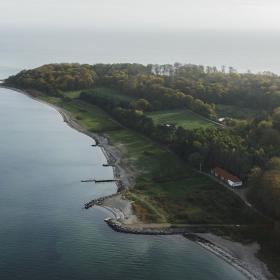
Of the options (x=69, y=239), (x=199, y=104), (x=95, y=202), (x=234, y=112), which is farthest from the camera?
(x=234, y=112)

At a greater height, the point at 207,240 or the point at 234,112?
the point at 234,112

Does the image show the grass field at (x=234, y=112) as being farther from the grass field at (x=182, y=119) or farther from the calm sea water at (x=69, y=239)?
the calm sea water at (x=69, y=239)

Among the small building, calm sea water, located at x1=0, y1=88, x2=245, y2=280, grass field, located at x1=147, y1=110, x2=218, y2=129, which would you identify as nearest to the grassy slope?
the small building

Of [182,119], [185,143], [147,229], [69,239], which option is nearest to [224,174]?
[185,143]

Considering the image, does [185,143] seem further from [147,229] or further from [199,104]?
[199,104]

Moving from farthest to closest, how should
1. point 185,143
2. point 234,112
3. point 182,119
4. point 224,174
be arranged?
point 234,112 < point 182,119 < point 185,143 < point 224,174

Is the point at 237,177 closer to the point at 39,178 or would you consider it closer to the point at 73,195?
the point at 73,195
